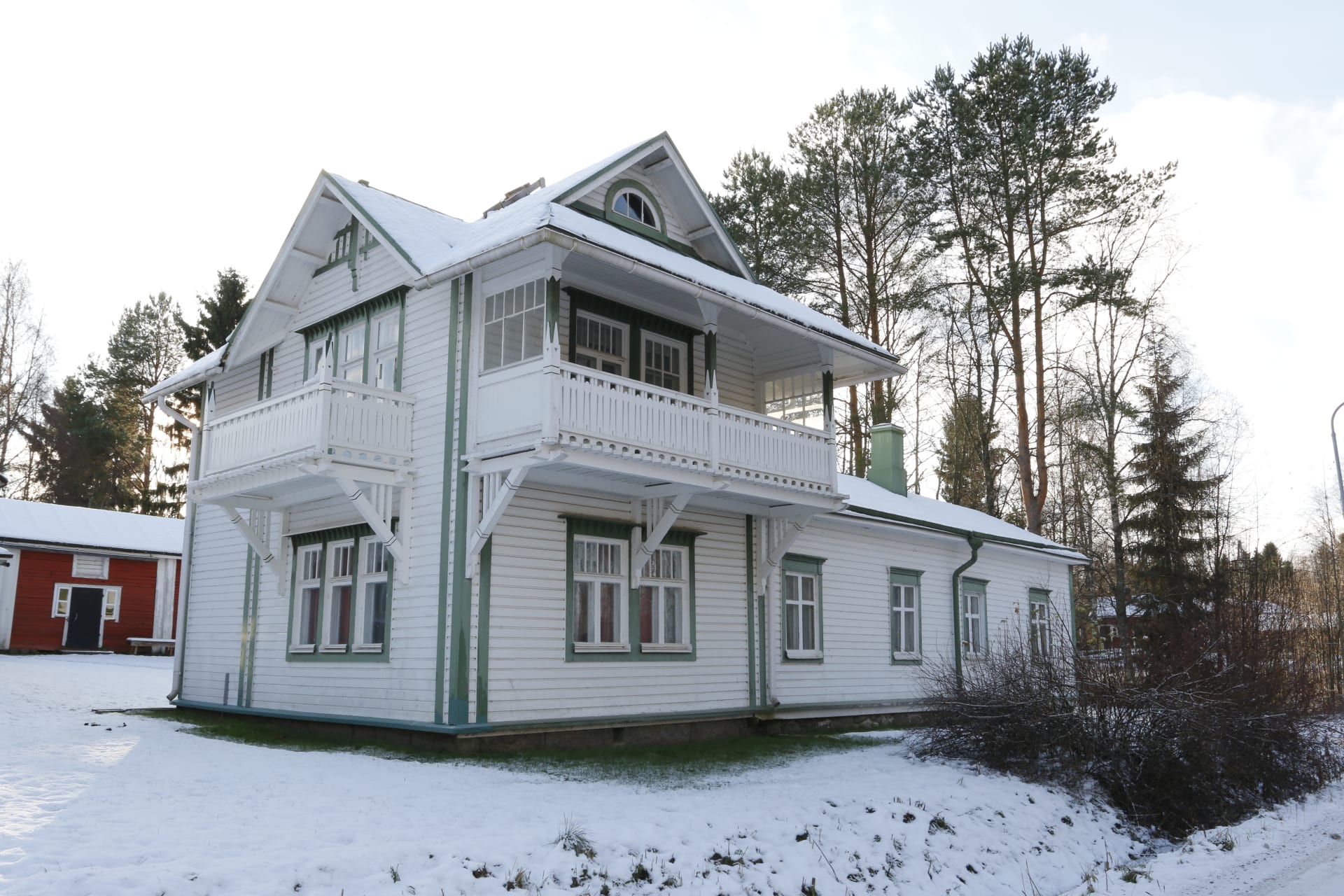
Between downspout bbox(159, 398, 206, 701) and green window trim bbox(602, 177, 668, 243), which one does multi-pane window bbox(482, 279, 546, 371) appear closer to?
green window trim bbox(602, 177, 668, 243)

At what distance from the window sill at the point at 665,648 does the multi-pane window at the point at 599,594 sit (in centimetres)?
37

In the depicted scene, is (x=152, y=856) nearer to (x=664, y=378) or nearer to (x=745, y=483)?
(x=745, y=483)

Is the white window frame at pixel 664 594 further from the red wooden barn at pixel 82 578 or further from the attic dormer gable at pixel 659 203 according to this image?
the red wooden barn at pixel 82 578

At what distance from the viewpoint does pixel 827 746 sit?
48.4 ft

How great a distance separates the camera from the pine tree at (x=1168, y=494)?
1069 inches

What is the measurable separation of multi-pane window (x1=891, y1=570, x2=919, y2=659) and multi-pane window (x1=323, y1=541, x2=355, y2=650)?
33.0 feet

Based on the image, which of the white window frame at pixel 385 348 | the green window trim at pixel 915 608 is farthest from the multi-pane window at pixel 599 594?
the green window trim at pixel 915 608

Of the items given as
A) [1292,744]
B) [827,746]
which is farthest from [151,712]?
[1292,744]

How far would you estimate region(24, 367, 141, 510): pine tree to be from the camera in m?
44.8

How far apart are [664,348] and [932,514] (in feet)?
29.5

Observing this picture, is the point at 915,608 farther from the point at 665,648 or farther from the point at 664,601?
the point at 665,648

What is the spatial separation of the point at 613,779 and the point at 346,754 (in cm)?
348

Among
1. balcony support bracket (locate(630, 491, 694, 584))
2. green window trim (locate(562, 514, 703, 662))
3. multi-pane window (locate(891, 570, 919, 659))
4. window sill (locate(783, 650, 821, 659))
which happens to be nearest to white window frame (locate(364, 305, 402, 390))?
green window trim (locate(562, 514, 703, 662))

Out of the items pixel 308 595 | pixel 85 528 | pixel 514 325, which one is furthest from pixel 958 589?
pixel 85 528
